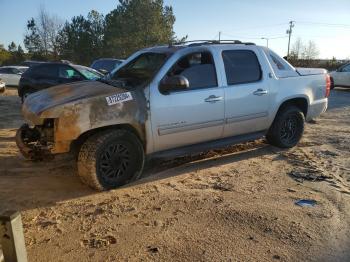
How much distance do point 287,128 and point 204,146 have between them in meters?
1.99

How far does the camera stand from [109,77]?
624 cm

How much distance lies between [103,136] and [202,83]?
1.67m

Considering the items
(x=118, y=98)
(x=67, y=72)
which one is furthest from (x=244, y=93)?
(x=67, y=72)

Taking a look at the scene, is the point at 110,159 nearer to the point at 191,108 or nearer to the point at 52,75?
the point at 191,108

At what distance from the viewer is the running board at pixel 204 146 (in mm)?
5684

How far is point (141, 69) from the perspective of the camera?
5.87 meters

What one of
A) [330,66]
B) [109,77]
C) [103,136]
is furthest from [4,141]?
[330,66]

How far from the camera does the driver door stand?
215 inches

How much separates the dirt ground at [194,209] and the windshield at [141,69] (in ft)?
4.58

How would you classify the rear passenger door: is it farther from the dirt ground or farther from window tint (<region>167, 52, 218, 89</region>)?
the dirt ground

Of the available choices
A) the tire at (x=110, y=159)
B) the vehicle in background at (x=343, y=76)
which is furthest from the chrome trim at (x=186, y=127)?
the vehicle in background at (x=343, y=76)

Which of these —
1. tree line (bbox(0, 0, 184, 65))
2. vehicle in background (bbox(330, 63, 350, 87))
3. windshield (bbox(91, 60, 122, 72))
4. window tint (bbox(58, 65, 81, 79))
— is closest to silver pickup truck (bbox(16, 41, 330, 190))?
window tint (bbox(58, 65, 81, 79))

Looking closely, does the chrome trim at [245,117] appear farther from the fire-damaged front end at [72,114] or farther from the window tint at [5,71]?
the window tint at [5,71]

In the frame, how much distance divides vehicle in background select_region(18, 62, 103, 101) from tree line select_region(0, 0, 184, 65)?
3414 centimetres
